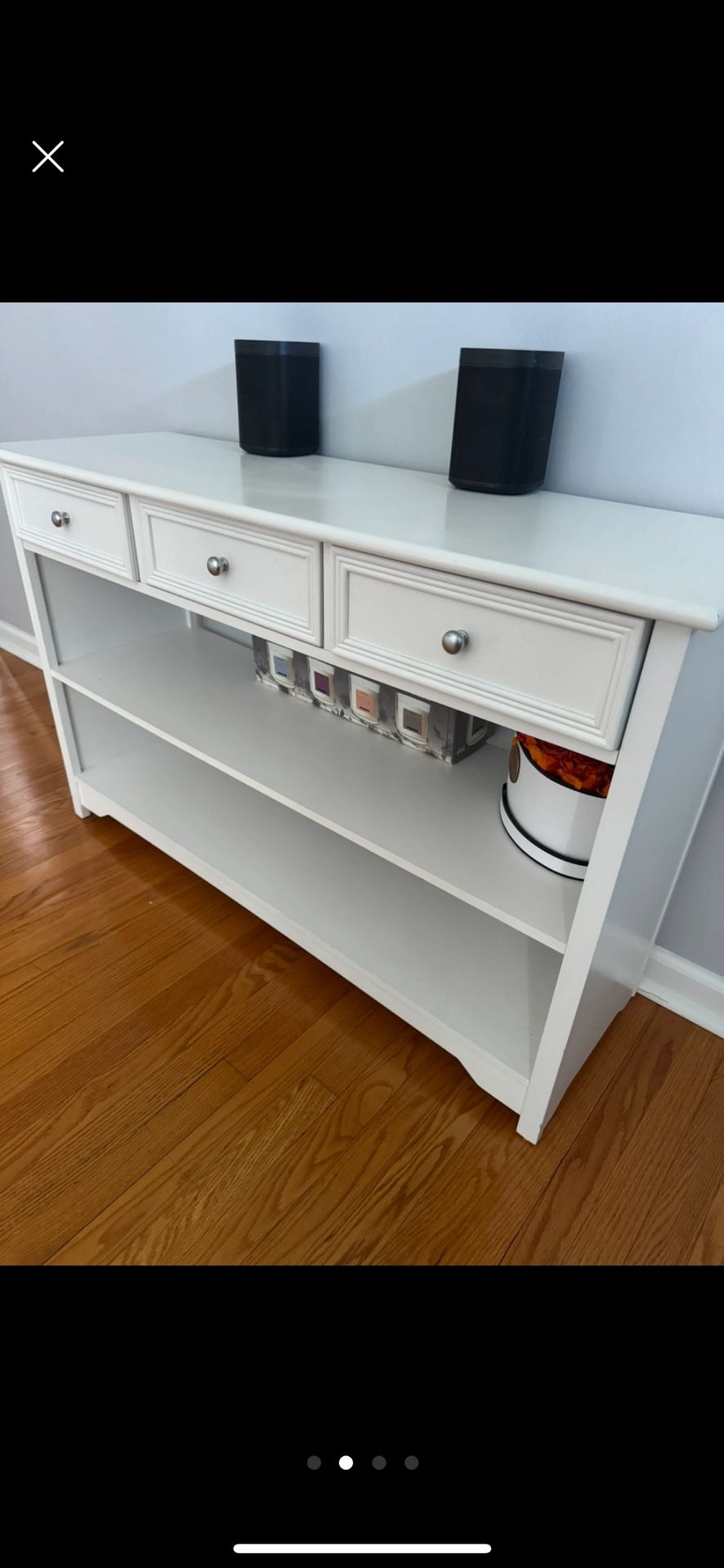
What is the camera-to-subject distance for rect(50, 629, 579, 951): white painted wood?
97cm

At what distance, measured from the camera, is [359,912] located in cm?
125

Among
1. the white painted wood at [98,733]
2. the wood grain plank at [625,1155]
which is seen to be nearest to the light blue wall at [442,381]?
the wood grain plank at [625,1155]

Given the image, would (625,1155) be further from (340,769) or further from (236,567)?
(236,567)

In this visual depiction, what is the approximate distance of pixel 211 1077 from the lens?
1.11 meters

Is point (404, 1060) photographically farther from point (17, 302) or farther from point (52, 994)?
point (17, 302)

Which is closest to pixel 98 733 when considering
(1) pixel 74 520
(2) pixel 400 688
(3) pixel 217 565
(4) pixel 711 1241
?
(1) pixel 74 520

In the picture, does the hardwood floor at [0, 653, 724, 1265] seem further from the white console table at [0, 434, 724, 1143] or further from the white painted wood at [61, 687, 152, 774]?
the white painted wood at [61, 687, 152, 774]

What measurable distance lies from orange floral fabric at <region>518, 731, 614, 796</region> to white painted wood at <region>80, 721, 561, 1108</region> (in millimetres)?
355

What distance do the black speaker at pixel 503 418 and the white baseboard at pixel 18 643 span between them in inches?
65.9

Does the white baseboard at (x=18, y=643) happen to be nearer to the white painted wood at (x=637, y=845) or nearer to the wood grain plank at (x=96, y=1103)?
the wood grain plank at (x=96, y=1103)
